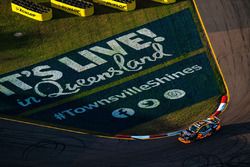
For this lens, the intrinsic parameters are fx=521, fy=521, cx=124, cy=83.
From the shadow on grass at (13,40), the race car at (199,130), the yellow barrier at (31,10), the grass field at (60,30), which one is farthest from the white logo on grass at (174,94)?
the yellow barrier at (31,10)

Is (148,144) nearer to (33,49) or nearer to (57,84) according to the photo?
(57,84)

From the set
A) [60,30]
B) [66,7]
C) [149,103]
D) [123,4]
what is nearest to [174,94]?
[149,103]

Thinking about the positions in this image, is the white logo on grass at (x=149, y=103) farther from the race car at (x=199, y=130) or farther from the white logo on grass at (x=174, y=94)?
the race car at (x=199, y=130)

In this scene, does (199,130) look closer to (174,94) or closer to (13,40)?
(174,94)

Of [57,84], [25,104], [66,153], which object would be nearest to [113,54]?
[57,84]

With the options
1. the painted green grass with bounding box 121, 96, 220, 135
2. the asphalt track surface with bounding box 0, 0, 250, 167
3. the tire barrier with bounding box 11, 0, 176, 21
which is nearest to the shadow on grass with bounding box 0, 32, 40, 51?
the tire barrier with bounding box 11, 0, 176, 21

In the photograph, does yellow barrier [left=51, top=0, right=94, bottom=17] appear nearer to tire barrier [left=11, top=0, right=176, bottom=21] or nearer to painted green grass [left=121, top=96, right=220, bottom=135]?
tire barrier [left=11, top=0, right=176, bottom=21]
